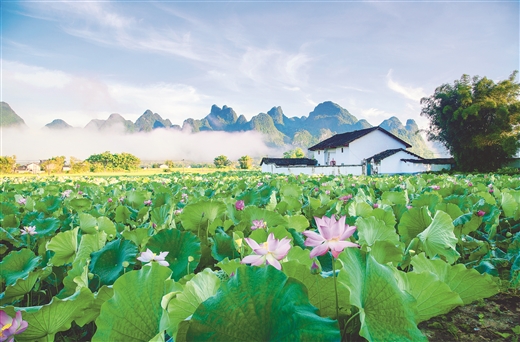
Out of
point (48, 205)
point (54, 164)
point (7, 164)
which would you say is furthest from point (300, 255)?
point (7, 164)

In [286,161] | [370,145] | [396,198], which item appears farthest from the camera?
[286,161]

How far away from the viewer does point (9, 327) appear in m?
0.55

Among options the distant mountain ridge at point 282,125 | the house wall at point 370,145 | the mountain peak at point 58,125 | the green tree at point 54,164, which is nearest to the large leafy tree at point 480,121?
the house wall at point 370,145

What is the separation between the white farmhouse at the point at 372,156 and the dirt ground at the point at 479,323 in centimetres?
2032

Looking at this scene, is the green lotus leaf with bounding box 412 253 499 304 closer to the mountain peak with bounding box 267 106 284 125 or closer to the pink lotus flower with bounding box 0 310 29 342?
the pink lotus flower with bounding box 0 310 29 342

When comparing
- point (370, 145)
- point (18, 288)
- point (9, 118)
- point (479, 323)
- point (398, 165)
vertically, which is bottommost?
point (479, 323)

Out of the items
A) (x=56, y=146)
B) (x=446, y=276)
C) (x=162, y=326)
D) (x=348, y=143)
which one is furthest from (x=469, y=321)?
(x=56, y=146)

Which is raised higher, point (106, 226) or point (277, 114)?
point (277, 114)

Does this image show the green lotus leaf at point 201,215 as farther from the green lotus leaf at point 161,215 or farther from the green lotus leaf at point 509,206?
the green lotus leaf at point 509,206

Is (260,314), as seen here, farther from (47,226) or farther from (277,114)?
(277,114)

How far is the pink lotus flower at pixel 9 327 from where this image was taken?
535 millimetres

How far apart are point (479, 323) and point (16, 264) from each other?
1627mm

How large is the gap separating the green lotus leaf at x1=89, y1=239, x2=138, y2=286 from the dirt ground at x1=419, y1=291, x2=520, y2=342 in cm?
98

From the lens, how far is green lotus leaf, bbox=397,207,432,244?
4.73 feet
